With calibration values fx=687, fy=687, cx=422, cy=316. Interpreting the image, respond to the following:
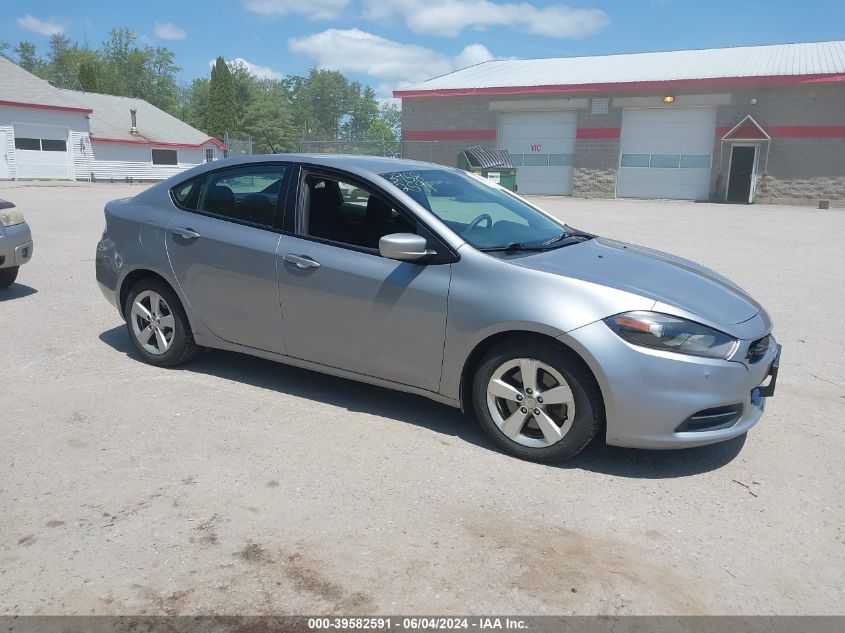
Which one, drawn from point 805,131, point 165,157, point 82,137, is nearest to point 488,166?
point 805,131

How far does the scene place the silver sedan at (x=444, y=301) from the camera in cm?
349

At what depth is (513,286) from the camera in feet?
12.1

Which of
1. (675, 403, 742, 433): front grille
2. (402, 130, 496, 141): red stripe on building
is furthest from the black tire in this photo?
(402, 130, 496, 141): red stripe on building

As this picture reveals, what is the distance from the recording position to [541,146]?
34.2 m

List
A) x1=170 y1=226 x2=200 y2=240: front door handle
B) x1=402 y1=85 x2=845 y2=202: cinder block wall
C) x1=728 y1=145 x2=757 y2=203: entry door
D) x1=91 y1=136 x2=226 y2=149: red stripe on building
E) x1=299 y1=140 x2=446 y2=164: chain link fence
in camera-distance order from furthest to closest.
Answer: x1=91 y1=136 x2=226 y2=149: red stripe on building → x1=299 y1=140 x2=446 y2=164: chain link fence → x1=728 y1=145 x2=757 y2=203: entry door → x1=402 y1=85 x2=845 y2=202: cinder block wall → x1=170 y1=226 x2=200 y2=240: front door handle

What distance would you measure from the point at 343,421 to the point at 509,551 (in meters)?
1.64

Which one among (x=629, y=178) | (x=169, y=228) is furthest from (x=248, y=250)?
(x=629, y=178)

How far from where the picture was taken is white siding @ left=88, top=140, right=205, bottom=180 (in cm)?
4250

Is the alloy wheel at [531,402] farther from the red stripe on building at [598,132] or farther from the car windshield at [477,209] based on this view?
the red stripe on building at [598,132]

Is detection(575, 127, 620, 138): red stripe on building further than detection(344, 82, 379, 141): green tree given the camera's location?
No

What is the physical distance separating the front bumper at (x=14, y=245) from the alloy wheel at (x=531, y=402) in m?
5.63

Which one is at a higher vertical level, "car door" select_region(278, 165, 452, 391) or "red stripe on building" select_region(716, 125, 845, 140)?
"red stripe on building" select_region(716, 125, 845, 140)

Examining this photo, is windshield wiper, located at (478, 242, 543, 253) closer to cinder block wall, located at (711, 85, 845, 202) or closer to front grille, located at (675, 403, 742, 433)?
front grille, located at (675, 403, 742, 433)

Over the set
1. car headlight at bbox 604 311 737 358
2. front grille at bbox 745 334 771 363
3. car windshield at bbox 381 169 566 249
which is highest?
car windshield at bbox 381 169 566 249
